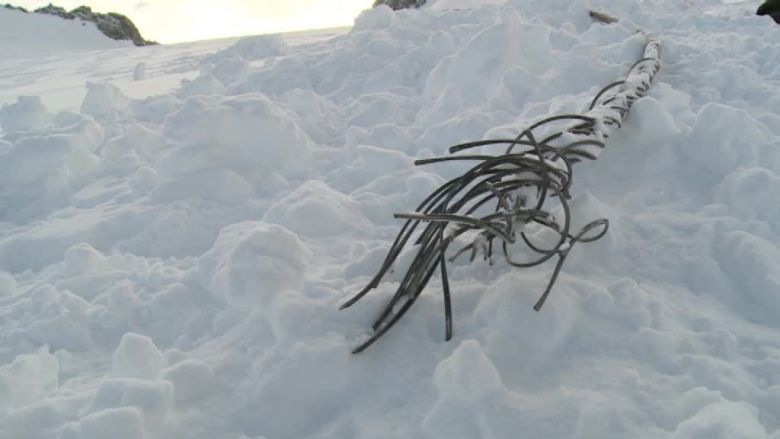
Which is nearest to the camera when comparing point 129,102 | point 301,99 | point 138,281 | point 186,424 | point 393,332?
point 186,424

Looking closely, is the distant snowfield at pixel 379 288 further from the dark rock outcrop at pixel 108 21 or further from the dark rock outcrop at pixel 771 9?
the dark rock outcrop at pixel 108 21

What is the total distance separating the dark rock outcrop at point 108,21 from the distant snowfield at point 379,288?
12.7 metres

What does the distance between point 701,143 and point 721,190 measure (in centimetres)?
23

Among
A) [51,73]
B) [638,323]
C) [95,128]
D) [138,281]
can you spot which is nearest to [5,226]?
[95,128]

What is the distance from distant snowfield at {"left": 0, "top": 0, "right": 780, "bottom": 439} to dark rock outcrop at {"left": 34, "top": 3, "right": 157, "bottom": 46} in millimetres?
12722

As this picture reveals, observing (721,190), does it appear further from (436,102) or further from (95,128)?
(95,128)

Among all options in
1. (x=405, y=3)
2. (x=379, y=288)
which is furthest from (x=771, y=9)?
(x=405, y=3)

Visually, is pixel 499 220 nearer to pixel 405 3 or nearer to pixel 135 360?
pixel 135 360

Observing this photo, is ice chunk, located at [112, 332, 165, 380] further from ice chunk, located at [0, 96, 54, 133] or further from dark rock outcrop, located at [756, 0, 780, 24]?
dark rock outcrop, located at [756, 0, 780, 24]

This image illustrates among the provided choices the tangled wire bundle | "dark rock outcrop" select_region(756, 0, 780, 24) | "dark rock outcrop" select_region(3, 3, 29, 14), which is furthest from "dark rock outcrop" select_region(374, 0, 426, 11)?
the tangled wire bundle

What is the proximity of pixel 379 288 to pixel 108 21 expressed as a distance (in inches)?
620

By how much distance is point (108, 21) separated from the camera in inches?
573

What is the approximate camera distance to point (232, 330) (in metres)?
1.46

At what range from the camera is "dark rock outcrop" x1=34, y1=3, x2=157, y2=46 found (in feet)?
46.3
